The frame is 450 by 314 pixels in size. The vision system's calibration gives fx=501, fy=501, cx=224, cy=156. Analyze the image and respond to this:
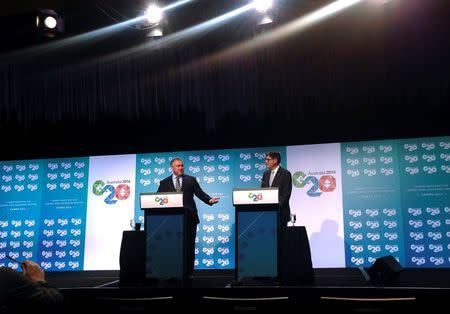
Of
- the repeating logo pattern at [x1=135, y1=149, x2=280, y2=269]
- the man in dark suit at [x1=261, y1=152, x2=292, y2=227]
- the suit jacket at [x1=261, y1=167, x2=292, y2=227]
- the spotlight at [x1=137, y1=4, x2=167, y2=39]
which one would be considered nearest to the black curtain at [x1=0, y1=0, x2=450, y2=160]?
the repeating logo pattern at [x1=135, y1=149, x2=280, y2=269]

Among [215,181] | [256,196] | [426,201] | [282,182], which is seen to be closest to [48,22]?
[215,181]

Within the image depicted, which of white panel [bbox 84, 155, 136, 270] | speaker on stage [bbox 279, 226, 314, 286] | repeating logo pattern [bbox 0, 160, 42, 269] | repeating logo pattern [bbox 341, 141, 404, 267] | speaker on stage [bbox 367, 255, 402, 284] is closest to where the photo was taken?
speaker on stage [bbox 367, 255, 402, 284]

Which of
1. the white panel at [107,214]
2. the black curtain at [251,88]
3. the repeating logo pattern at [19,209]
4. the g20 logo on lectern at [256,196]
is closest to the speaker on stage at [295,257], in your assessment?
the g20 logo on lectern at [256,196]

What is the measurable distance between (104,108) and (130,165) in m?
1.00

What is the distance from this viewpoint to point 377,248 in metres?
6.92

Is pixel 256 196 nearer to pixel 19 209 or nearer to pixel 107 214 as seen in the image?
pixel 107 214

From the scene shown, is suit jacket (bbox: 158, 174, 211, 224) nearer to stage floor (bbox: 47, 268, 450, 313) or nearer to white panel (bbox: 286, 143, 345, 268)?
white panel (bbox: 286, 143, 345, 268)

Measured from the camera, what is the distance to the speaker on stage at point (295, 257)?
168 inches

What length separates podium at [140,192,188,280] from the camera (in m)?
4.48

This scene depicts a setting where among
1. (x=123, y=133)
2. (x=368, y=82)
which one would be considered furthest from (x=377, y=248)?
(x=123, y=133)

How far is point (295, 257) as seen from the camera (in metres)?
4.30

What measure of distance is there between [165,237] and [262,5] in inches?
126

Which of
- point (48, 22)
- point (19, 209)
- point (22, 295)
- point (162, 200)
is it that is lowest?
point (22, 295)

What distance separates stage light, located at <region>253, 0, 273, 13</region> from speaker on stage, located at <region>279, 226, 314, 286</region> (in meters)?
3.05
